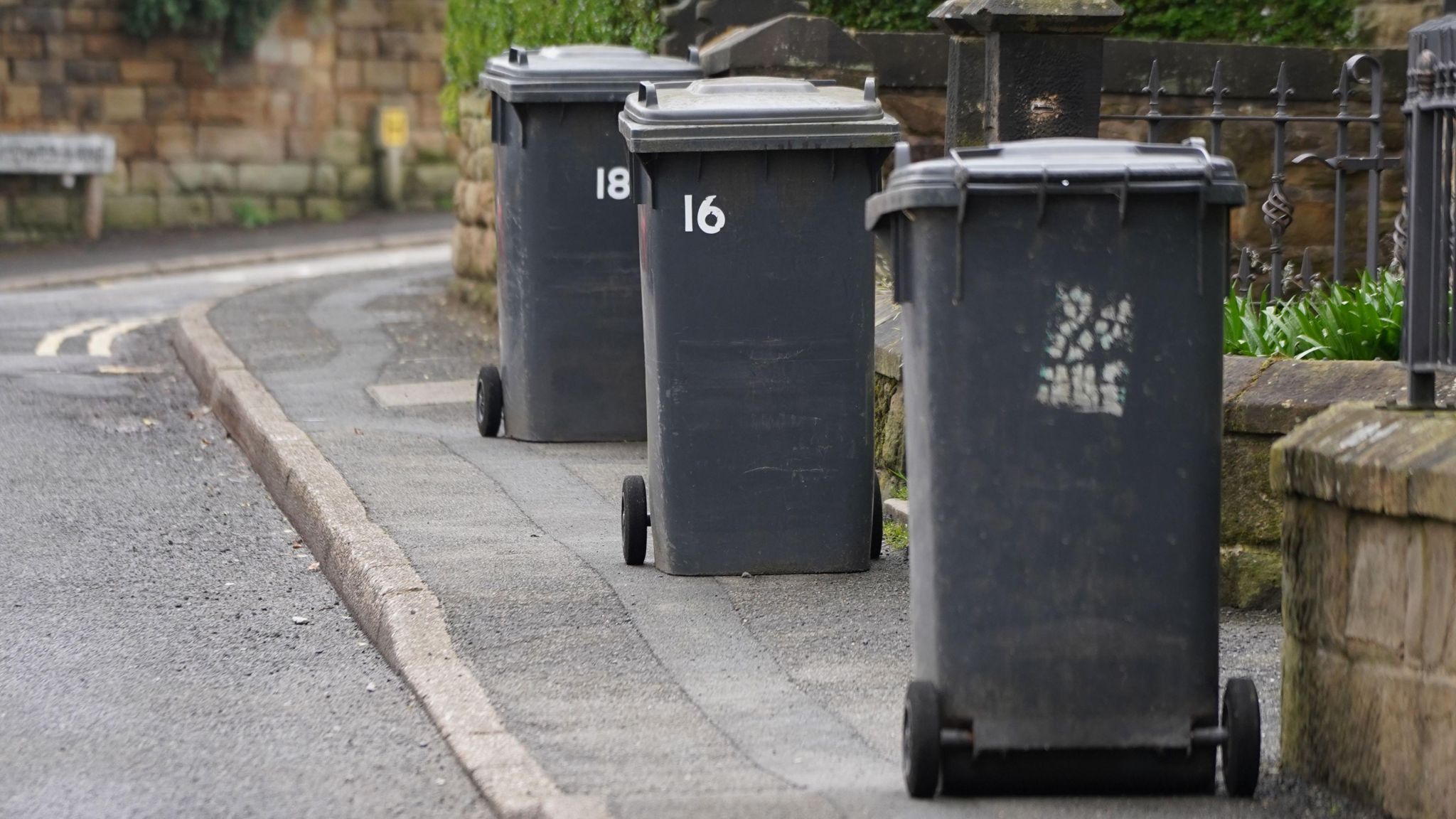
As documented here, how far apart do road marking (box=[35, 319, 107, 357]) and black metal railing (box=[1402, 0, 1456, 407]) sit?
9.26 m

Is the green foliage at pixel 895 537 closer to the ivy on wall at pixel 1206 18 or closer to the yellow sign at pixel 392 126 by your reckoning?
the ivy on wall at pixel 1206 18

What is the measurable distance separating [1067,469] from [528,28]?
27.9ft

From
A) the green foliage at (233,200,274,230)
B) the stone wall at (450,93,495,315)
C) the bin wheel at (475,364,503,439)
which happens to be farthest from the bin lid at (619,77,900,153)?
the green foliage at (233,200,274,230)

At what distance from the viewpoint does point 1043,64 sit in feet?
21.6

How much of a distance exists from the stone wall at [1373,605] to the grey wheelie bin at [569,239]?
426cm

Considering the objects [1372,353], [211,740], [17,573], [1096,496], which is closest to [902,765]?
[1096,496]

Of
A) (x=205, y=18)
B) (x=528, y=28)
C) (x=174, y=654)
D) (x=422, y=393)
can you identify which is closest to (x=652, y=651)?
(x=174, y=654)

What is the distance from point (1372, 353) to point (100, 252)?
1606 cm

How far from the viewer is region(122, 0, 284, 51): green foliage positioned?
2044 cm

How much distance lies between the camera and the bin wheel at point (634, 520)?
19.2 ft

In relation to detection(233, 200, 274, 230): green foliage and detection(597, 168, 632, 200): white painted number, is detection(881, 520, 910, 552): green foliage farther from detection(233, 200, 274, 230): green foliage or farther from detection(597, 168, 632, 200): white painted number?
detection(233, 200, 274, 230): green foliage

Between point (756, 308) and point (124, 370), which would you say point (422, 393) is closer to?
point (124, 370)

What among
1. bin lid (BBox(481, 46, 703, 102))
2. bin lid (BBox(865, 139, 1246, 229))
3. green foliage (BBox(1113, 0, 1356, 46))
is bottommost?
bin lid (BBox(865, 139, 1246, 229))

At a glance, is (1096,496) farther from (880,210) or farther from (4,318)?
(4,318)
